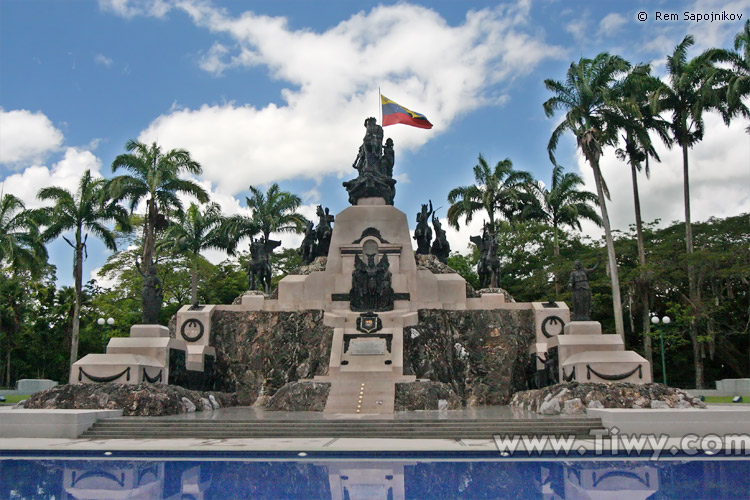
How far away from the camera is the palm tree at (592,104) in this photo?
30.8m

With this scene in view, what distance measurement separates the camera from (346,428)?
13828 millimetres

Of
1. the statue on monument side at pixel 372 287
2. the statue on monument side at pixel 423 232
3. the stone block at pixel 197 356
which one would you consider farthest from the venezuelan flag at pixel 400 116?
the stone block at pixel 197 356

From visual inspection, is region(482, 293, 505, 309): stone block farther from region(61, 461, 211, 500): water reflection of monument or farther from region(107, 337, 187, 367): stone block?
region(61, 461, 211, 500): water reflection of monument

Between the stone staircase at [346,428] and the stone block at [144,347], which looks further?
the stone block at [144,347]

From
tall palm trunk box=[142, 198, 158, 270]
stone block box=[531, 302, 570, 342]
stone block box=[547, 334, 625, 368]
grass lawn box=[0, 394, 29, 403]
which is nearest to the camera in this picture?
stone block box=[547, 334, 625, 368]

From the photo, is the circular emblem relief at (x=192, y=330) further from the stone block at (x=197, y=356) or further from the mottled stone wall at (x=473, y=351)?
the mottled stone wall at (x=473, y=351)

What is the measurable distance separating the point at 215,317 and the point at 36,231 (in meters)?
18.3

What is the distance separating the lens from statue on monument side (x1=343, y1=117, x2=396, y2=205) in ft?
94.1

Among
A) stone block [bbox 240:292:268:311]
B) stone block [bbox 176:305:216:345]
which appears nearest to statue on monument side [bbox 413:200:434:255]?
stone block [bbox 240:292:268:311]

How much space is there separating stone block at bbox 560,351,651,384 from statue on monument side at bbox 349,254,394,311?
7775 mm

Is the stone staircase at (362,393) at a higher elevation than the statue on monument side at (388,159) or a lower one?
lower

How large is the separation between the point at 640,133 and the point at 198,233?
26.4 meters

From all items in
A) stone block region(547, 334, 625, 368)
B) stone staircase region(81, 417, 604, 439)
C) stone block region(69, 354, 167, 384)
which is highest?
stone block region(547, 334, 625, 368)

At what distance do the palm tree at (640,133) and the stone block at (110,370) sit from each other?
2393 cm
